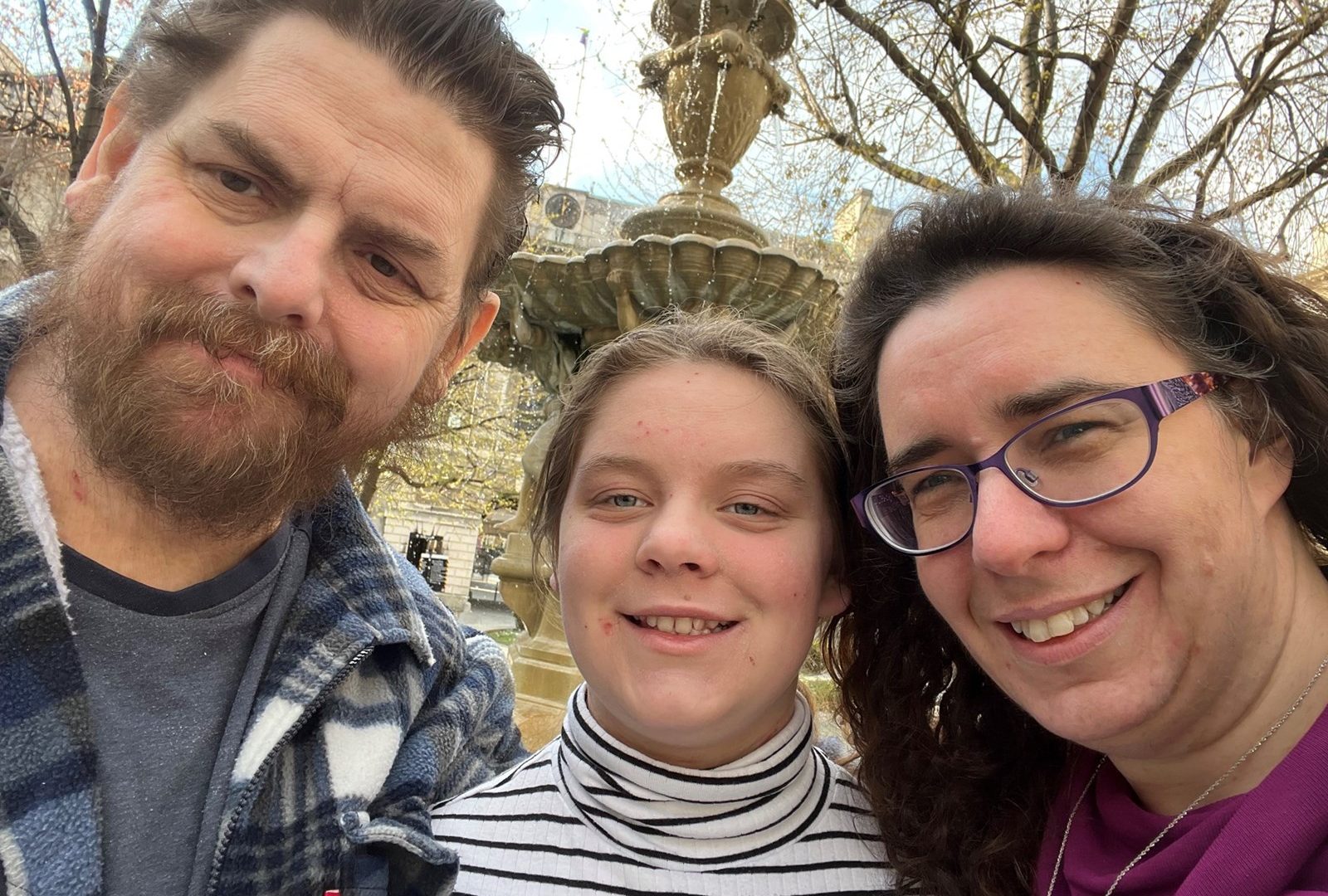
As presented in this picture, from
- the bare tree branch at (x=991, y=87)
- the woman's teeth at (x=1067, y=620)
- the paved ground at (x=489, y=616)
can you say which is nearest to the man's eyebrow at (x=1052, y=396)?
the woman's teeth at (x=1067, y=620)

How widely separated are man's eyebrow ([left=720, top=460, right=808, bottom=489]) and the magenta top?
0.72 metres

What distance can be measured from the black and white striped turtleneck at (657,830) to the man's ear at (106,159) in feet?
4.03

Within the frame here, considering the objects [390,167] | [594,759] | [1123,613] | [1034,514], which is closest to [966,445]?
[1034,514]

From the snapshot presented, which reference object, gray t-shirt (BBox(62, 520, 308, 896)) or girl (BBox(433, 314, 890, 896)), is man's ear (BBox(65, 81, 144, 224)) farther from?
girl (BBox(433, 314, 890, 896))

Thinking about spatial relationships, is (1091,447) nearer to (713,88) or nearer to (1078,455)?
(1078,455)

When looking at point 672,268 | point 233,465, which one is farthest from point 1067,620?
point 672,268

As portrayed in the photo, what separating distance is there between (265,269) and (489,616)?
2549cm

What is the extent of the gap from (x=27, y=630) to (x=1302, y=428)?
1879mm

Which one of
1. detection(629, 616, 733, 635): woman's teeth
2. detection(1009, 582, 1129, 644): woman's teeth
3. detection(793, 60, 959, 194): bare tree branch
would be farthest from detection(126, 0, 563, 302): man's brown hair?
detection(793, 60, 959, 194): bare tree branch

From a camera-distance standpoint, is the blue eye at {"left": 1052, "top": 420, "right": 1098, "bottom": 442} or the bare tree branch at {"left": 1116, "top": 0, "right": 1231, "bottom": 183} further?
the bare tree branch at {"left": 1116, "top": 0, "right": 1231, "bottom": 183}

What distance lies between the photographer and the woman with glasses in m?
1.18

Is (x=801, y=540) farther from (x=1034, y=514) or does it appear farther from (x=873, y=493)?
(x=1034, y=514)

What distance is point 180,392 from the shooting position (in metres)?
1.30

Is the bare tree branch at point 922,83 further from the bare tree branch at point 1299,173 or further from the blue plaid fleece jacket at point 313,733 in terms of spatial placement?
the blue plaid fleece jacket at point 313,733
